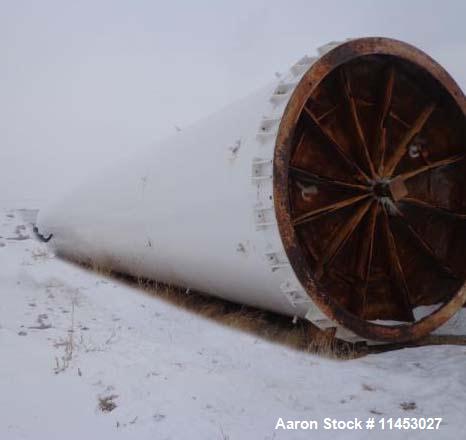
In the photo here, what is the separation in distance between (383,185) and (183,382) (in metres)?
3.06

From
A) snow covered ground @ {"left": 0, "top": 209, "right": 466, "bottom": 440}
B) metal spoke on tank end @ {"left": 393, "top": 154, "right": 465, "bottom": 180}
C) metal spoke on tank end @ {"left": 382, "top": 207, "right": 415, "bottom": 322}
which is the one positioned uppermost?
metal spoke on tank end @ {"left": 393, "top": 154, "right": 465, "bottom": 180}

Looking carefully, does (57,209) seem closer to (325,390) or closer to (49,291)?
(49,291)

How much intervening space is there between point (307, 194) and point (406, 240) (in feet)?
5.24

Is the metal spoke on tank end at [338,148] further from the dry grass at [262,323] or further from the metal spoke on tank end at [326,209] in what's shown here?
the dry grass at [262,323]

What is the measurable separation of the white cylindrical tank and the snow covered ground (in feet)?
1.96

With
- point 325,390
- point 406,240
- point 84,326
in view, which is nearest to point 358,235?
point 406,240

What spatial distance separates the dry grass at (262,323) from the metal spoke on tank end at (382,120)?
6.76 ft

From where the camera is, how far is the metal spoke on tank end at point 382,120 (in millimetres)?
5492

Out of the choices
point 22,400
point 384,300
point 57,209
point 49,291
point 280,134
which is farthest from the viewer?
point 57,209

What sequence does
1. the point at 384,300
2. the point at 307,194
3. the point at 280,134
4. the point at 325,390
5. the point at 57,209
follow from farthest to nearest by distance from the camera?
1. the point at 57,209
2. the point at 384,300
3. the point at 307,194
4. the point at 280,134
5. the point at 325,390

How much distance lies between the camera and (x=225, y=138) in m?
5.71

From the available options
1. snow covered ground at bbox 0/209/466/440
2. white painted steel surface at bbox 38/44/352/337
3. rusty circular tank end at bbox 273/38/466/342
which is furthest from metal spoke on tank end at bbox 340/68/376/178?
snow covered ground at bbox 0/209/466/440

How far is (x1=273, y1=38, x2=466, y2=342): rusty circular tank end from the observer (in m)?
5.23

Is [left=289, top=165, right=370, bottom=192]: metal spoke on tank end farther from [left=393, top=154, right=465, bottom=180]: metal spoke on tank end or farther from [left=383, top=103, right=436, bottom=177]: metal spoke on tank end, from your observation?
[left=393, top=154, right=465, bottom=180]: metal spoke on tank end
